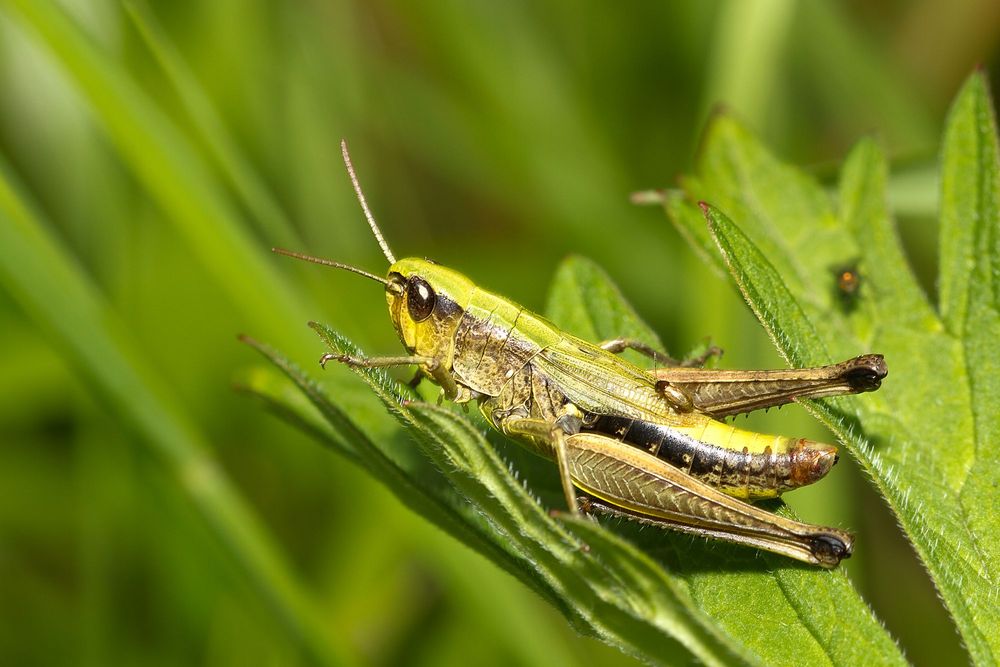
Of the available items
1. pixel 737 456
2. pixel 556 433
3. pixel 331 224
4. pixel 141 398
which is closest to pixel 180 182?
pixel 141 398

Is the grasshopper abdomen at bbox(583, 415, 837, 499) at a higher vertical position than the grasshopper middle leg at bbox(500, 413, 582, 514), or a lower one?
higher

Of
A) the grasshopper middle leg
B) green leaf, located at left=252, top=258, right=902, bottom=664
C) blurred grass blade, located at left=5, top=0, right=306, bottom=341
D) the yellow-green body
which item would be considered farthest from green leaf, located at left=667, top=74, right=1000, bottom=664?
blurred grass blade, located at left=5, top=0, right=306, bottom=341

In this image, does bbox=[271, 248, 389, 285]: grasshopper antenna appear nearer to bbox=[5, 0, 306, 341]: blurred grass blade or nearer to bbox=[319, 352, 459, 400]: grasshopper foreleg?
bbox=[319, 352, 459, 400]: grasshopper foreleg

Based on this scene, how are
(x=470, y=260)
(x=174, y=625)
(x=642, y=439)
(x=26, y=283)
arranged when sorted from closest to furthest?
(x=642, y=439)
(x=26, y=283)
(x=174, y=625)
(x=470, y=260)

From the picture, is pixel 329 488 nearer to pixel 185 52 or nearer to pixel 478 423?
pixel 478 423

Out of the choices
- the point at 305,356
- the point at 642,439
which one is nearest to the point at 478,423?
→ the point at 642,439

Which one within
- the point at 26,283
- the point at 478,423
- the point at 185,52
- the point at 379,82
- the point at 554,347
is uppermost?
the point at 379,82
